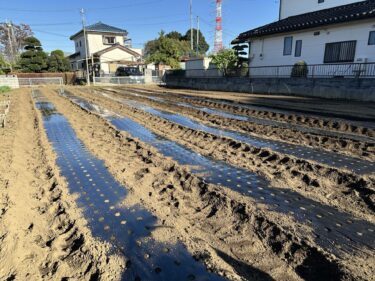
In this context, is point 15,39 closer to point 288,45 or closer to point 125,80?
point 125,80

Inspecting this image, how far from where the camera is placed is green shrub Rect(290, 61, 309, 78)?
49.7ft

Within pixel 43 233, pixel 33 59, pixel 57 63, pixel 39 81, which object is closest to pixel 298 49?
pixel 43 233

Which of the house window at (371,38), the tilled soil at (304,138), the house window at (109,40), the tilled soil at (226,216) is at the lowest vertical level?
the tilled soil at (226,216)

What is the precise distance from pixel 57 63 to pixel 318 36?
101 feet

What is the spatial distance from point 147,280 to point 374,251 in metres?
2.04

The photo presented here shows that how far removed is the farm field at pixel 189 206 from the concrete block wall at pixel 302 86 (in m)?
6.31

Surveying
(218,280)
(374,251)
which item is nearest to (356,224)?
(374,251)

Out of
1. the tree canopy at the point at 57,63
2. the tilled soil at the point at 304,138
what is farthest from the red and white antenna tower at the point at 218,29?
the tilled soil at the point at 304,138

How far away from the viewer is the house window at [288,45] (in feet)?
56.2

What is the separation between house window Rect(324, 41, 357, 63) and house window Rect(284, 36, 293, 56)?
2402mm

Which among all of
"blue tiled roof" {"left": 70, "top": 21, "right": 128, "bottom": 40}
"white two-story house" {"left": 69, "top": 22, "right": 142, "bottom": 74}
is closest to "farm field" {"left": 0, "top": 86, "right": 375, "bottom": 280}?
"white two-story house" {"left": 69, "top": 22, "right": 142, "bottom": 74}

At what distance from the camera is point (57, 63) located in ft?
115

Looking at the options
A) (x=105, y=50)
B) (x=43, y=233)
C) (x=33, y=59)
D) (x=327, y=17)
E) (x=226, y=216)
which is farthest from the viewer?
(x=105, y=50)

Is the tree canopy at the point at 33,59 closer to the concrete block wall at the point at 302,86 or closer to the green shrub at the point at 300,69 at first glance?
the concrete block wall at the point at 302,86
